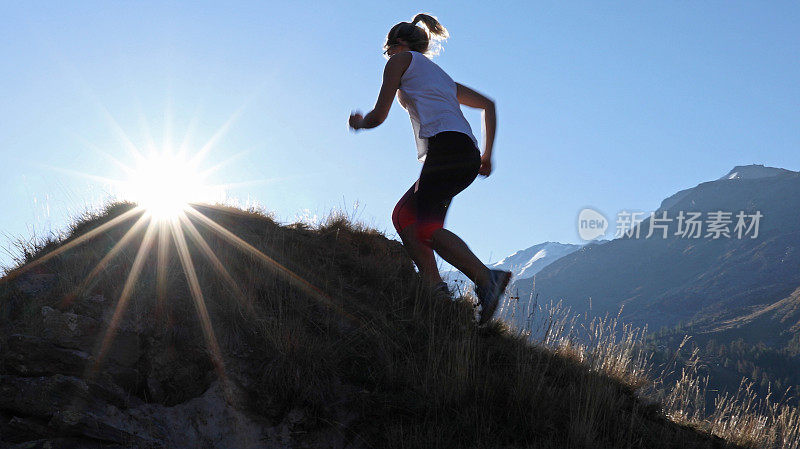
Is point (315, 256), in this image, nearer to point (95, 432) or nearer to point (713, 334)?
point (95, 432)

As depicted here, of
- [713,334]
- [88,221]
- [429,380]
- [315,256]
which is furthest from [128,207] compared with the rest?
[713,334]

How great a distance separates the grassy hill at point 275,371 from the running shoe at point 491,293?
9.0 inches

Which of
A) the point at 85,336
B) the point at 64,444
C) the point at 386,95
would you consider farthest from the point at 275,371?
the point at 386,95

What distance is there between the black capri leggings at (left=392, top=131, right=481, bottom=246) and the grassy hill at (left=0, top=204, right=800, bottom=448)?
64cm

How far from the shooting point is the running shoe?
12.4 ft

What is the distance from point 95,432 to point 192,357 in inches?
26.8

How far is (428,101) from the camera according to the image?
3846 millimetres

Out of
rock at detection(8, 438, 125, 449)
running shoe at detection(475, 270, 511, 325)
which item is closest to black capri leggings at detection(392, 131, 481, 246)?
running shoe at detection(475, 270, 511, 325)

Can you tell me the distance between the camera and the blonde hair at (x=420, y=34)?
4.12 metres

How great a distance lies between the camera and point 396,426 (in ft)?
9.55

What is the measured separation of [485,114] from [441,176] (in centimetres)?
87

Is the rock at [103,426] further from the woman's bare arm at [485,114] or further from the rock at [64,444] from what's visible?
the woman's bare arm at [485,114]

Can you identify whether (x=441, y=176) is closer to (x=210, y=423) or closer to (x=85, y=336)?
(x=210, y=423)

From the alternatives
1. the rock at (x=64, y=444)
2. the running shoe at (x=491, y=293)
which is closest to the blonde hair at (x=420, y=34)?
the running shoe at (x=491, y=293)
